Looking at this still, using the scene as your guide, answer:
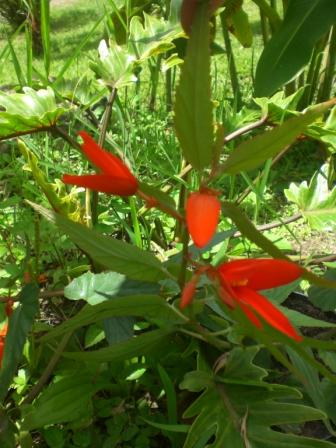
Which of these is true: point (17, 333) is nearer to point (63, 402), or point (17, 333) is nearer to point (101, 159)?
point (63, 402)

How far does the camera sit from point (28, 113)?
37.1 inches

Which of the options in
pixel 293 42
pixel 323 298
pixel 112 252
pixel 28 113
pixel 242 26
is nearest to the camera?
pixel 112 252

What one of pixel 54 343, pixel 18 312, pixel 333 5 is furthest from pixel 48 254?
pixel 333 5

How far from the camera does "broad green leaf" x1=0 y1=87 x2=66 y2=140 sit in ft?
2.86

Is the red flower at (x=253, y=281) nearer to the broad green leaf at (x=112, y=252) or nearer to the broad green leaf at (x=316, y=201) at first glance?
the broad green leaf at (x=112, y=252)

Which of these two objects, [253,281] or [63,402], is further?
[63,402]

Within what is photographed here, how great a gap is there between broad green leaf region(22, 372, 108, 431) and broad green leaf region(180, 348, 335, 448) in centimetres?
17

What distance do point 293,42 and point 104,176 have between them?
0.88 meters

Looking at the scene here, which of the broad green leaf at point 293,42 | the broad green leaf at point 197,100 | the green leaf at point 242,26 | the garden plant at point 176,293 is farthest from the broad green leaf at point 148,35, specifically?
the green leaf at point 242,26

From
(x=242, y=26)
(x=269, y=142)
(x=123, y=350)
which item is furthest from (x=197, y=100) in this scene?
(x=242, y=26)

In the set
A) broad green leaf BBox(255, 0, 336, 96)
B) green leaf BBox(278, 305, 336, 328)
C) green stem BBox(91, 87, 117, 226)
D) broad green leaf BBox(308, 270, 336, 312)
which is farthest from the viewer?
broad green leaf BBox(255, 0, 336, 96)

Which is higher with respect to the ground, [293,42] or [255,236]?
[293,42]

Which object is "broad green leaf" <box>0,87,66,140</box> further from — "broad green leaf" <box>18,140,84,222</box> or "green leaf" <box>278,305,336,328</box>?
"green leaf" <box>278,305,336,328</box>

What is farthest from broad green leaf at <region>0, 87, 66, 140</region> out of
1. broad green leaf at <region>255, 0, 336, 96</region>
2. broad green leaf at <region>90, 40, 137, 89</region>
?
broad green leaf at <region>255, 0, 336, 96</region>
